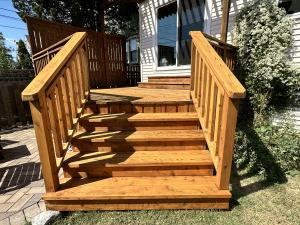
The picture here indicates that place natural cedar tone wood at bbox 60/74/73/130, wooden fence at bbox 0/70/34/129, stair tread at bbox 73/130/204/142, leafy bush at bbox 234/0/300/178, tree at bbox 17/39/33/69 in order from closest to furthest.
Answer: natural cedar tone wood at bbox 60/74/73/130, stair tread at bbox 73/130/204/142, leafy bush at bbox 234/0/300/178, wooden fence at bbox 0/70/34/129, tree at bbox 17/39/33/69

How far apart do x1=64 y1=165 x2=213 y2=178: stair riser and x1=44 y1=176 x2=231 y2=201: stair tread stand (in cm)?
5

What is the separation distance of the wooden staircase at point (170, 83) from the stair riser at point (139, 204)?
10.1ft

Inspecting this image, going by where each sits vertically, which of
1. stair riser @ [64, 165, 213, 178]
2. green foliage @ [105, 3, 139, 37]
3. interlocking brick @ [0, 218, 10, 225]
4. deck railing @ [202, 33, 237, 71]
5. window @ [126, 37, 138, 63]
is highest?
green foliage @ [105, 3, 139, 37]

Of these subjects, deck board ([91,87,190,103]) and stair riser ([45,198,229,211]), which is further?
deck board ([91,87,190,103])

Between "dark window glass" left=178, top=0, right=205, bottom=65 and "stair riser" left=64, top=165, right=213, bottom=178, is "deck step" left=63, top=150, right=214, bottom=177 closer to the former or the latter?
"stair riser" left=64, top=165, right=213, bottom=178

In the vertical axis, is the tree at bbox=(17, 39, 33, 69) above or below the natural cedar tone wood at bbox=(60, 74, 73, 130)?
above

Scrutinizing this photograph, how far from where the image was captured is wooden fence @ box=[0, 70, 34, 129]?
243 inches

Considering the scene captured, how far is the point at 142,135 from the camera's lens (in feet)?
8.77

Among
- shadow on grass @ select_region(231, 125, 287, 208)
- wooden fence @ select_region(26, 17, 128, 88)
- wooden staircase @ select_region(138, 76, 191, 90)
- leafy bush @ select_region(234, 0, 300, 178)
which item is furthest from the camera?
wooden fence @ select_region(26, 17, 128, 88)

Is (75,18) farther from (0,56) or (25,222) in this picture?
(25,222)

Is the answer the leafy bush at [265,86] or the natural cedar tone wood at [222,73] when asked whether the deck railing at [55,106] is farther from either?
the leafy bush at [265,86]

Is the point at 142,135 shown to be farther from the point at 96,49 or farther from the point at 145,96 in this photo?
the point at 96,49

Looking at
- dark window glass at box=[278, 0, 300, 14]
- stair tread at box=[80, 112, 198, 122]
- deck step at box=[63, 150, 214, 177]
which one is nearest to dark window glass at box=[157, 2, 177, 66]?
dark window glass at box=[278, 0, 300, 14]

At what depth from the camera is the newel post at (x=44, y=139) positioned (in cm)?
184
